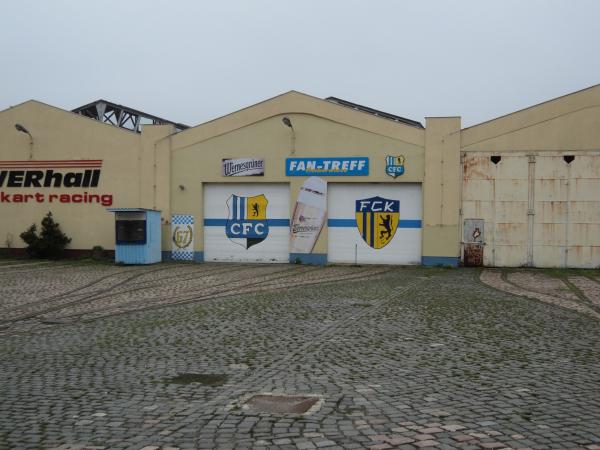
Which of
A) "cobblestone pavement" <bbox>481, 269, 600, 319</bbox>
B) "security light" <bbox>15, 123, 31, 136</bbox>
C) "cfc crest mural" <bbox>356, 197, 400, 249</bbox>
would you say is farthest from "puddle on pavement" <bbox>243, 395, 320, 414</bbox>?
"security light" <bbox>15, 123, 31, 136</bbox>

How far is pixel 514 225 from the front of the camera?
21516 millimetres

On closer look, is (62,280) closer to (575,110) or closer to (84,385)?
(84,385)

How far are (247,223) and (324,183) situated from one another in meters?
3.67

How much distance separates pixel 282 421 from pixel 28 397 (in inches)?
102

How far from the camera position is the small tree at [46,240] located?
24031 mm

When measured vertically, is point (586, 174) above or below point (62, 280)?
above

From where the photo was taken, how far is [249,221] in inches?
934

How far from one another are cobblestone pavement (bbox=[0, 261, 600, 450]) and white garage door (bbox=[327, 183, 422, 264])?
9468 millimetres

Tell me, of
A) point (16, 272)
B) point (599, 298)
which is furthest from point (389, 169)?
point (16, 272)

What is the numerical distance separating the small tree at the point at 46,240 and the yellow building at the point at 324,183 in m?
0.56

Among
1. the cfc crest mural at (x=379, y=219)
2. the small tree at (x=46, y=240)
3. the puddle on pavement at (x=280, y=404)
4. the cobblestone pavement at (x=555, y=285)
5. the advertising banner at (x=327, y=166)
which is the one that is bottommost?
the puddle on pavement at (x=280, y=404)

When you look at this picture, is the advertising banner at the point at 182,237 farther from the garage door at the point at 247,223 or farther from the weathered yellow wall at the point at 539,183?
the weathered yellow wall at the point at 539,183

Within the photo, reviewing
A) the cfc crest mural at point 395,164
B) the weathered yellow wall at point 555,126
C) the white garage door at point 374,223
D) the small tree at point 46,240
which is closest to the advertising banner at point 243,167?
the white garage door at point 374,223

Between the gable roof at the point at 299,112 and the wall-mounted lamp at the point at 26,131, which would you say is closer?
the gable roof at the point at 299,112
